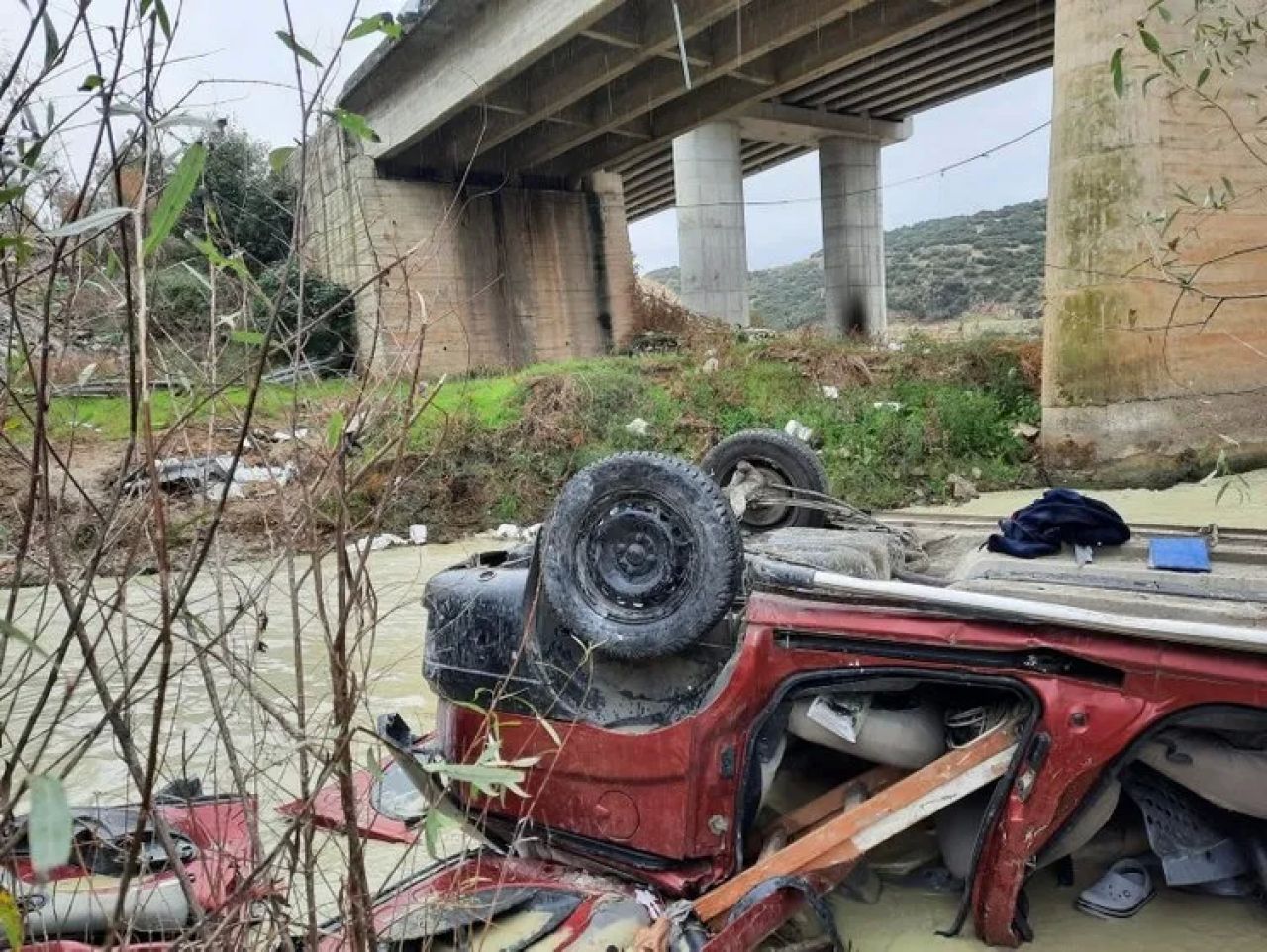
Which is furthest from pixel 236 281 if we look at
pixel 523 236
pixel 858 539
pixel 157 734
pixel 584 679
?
pixel 523 236

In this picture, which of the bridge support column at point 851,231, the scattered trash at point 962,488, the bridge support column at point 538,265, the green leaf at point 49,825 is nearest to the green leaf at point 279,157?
the green leaf at point 49,825

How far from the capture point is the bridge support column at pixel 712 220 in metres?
19.4

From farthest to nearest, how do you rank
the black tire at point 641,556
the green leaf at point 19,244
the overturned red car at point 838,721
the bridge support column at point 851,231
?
the bridge support column at point 851,231, the black tire at point 641,556, the overturned red car at point 838,721, the green leaf at point 19,244

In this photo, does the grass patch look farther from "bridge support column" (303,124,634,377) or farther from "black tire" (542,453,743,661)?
"black tire" (542,453,743,661)

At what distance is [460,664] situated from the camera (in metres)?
3.04

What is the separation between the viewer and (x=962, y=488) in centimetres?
1238

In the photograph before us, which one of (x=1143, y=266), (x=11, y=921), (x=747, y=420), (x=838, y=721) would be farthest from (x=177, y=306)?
(x=747, y=420)

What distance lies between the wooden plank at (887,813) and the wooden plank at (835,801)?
271mm

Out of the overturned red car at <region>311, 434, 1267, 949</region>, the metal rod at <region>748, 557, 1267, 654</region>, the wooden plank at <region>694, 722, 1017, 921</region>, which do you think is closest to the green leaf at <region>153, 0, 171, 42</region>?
the overturned red car at <region>311, 434, 1267, 949</region>

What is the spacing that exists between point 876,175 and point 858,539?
23012mm

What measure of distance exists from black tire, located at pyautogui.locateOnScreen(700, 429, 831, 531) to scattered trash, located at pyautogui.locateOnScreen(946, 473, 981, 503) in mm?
8747

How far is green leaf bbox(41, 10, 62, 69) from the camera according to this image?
142cm

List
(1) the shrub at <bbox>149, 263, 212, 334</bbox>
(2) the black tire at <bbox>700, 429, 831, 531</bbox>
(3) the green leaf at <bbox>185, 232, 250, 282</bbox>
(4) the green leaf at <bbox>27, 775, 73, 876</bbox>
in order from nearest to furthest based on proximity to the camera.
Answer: (4) the green leaf at <bbox>27, 775, 73, 876</bbox>, (3) the green leaf at <bbox>185, 232, 250, 282</bbox>, (1) the shrub at <bbox>149, 263, 212, 334</bbox>, (2) the black tire at <bbox>700, 429, 831, 531</bbox>

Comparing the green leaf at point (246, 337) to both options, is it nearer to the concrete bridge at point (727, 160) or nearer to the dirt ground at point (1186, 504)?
the concrete bridge at point (727, 160)
